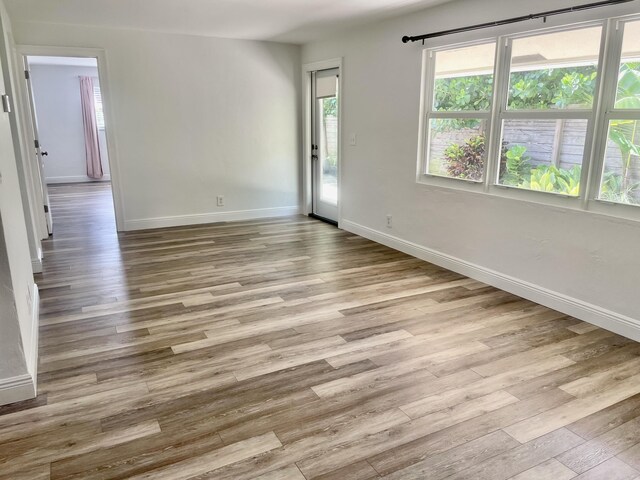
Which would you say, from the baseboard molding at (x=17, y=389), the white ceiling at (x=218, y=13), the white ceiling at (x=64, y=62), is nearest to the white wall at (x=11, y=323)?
the baseboard molding at (x=17, y=389)

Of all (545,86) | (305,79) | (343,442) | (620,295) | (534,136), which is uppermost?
(305,79)

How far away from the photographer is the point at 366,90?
516 cm

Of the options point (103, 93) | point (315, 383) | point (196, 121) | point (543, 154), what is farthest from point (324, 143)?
point (315, 383)

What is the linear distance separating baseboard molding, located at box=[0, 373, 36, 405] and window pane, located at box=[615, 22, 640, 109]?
12.2 ft

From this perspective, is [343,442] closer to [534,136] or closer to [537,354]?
[537,354]

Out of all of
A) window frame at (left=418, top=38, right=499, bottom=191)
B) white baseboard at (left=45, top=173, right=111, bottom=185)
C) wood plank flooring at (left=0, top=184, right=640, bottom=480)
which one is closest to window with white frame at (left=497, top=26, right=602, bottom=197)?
window frame at (left=418, top=38, right=499, bottom=191)

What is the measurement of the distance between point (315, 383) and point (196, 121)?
449 cm

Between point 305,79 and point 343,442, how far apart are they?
535 centimetres

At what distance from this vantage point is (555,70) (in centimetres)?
328

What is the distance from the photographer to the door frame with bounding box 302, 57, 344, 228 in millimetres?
5672

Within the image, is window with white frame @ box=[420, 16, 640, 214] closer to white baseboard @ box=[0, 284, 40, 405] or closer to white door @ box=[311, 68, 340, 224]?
white door @ box=[311, 68, 340, 224]

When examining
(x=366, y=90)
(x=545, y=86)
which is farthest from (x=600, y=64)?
(x=366, y=90)

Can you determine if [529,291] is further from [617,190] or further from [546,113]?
[546,113]

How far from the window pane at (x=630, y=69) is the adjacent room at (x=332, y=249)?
14mm
